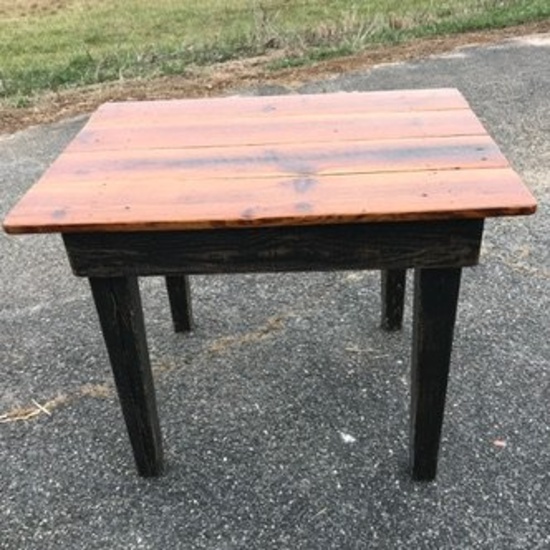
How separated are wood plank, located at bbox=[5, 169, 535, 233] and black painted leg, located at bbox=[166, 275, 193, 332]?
1.02m

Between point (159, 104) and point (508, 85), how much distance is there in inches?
162

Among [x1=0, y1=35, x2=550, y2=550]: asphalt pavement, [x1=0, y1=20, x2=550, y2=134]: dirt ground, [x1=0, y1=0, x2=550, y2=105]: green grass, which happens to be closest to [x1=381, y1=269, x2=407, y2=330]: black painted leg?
[x1=0, y1=35, x2=550, y2=550]: asphalt pavement

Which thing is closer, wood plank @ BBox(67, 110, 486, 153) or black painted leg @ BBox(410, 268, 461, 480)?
black painted leg @ BBox(410, 268, 461, 480)

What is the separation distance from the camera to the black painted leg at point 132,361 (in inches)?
73.0

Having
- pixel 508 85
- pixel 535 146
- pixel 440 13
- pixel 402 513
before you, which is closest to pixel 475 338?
pixel 402 513

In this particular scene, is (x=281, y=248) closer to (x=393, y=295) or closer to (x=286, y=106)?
(x=286, y=106)

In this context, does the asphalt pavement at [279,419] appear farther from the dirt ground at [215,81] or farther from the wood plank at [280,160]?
the dirt ground at [215,81]

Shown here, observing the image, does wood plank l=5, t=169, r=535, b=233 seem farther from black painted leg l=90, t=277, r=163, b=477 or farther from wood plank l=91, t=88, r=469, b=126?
wood plank l=91, t=88, r=469, b=126

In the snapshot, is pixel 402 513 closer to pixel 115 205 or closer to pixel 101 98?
pixel 115 205

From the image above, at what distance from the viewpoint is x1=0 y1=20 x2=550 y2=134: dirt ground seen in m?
5.61

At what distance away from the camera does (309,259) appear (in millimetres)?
1748

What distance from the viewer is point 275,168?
74.6 inches

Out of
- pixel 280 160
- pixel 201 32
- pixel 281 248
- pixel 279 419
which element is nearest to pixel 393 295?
pixel 279 419

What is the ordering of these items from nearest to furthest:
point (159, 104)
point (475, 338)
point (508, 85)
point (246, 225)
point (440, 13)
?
point (246, 225) → point (159, 104) → point (475, 338) → point (508, 85) → point (440, 13)
